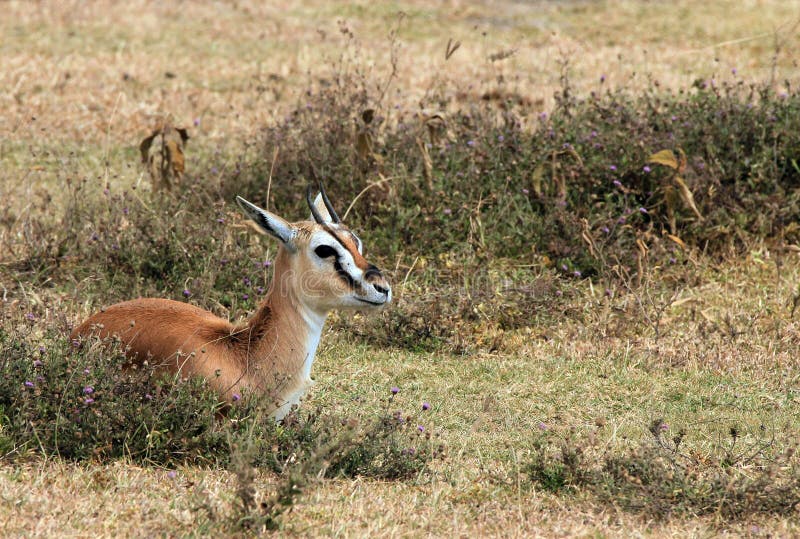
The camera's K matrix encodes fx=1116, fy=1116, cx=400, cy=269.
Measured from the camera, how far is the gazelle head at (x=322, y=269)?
5688mm

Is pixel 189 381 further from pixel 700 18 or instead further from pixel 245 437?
pixel 700 18

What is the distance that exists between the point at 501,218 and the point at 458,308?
139cm

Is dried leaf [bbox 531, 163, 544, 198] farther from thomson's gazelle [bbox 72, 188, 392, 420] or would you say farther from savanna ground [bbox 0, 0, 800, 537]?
thomson's gazelle [bbox 72, 188, 392, 420]

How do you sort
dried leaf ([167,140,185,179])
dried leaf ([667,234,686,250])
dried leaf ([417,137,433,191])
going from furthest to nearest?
dried leaf ([167,140,185,179])
dried leaf ([417,137,433,191])
dried leaf ([667,234,686,250])

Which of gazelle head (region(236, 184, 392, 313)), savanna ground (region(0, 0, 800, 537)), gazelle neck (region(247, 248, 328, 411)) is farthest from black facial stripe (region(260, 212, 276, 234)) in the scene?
savanna ground (region(0, 0, 800, 537))

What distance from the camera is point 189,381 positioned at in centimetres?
539

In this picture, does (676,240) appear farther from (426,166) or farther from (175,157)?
(175,157)

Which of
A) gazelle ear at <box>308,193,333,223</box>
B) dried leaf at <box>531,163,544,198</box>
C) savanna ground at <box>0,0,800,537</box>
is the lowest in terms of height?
savanna ground at <box>0,0,800,537</box>

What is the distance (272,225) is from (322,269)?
1.11ft

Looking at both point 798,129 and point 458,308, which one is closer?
point 458,308

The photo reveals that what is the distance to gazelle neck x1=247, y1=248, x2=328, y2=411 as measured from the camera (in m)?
5.65

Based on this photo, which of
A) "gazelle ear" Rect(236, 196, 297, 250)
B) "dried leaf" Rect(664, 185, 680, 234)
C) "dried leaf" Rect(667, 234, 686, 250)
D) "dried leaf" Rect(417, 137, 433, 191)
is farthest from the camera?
"dried leaf" Rect(417, 137, 433, 191)

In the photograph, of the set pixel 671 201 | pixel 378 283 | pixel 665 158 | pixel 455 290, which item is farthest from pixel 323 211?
pixel 671 201

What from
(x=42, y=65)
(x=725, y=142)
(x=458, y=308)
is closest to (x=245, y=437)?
(x=458, y=308)
